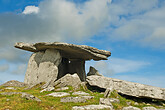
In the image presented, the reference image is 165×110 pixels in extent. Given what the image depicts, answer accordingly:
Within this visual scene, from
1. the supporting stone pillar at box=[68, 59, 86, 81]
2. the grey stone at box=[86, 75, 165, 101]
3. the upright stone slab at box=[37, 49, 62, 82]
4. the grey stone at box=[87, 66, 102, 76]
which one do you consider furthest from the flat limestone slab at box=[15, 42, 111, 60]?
the supporting stone pillar at box=[68, 59, 86, 81]

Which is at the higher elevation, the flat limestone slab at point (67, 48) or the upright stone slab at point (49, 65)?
the flat limestone slab at point (67, 48)

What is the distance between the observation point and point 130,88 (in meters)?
17.8

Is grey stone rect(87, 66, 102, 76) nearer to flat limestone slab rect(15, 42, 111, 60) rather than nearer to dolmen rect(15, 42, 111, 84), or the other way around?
dolmen rect(15, 42, 111, 84)

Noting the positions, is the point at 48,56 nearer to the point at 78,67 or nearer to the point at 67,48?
the point at 67,48

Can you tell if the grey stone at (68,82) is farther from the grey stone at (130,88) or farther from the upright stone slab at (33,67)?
the upright stone slab at (33,67)

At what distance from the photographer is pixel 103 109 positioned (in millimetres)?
10891

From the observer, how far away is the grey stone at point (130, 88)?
55.4ft

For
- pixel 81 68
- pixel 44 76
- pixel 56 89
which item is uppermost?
pixel 81 68

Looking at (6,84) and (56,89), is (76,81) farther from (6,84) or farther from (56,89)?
(6,84)

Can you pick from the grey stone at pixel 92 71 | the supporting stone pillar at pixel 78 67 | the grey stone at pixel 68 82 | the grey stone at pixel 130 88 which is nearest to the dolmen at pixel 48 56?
the grey stone at pixel 68 82

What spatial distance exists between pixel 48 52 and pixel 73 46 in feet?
14.1

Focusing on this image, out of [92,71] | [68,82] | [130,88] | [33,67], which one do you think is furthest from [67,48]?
[130,88]

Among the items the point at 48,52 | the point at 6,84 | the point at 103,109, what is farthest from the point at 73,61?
the point at 103,109

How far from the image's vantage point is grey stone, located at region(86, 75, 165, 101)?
16875 mm
